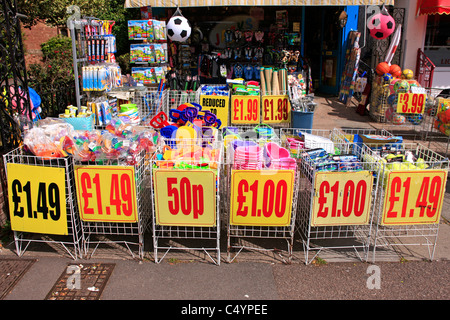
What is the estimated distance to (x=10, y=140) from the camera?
522 centimetres

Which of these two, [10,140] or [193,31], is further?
[193,31]

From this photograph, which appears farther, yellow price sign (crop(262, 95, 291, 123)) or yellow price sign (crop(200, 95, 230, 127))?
yellow price sign (crop(262, 95, 291, 123))

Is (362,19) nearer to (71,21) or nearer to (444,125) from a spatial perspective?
(444,125)

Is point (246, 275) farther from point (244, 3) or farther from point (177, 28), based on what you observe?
point (244, 3)

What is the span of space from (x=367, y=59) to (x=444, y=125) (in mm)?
8386

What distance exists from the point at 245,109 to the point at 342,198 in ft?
14.5

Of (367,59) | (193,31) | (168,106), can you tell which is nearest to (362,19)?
(367,59)

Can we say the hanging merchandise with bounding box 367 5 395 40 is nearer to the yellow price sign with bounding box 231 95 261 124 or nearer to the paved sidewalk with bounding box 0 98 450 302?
the yellow price sign with bounding box 231 95 261 124

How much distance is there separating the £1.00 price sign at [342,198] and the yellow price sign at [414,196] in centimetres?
24

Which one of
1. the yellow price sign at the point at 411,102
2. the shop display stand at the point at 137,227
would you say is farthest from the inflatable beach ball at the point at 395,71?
the shop display stand at the point at 137,227

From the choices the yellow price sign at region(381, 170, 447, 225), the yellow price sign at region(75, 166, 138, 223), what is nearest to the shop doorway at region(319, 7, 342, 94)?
the yellow price sign at region(381, 170, 447, 225)

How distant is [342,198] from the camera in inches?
169

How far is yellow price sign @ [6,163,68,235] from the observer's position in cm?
428

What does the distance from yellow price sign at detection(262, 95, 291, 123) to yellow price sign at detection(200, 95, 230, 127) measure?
2.61ft
